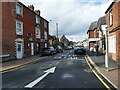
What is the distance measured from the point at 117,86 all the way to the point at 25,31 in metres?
23.5

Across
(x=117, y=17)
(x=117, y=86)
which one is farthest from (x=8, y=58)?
(x=117, y=86)

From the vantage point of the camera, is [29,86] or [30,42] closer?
[29,86]

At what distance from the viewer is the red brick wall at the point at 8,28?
2293 cm

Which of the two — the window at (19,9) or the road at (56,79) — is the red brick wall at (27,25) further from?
the road at (56,79)

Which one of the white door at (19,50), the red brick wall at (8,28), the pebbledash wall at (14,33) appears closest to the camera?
the red brick wall at (8,28)

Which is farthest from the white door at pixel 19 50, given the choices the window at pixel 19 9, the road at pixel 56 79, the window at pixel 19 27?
the road at pixel 56 79

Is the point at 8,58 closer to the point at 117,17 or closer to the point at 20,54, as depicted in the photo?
the point at 20,54

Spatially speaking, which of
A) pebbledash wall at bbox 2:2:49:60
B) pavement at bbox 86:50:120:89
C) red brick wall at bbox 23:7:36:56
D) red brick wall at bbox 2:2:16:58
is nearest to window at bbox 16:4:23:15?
pebbledash wall at bbox 2:2:49:60

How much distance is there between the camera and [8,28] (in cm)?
2414

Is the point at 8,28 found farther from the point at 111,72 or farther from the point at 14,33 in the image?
the point at 111,72

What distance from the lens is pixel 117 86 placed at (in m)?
8.67

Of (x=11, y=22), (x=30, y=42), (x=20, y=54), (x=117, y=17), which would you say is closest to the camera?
(x=117, y=17)

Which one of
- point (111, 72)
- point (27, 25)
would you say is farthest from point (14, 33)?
point (111, 72)

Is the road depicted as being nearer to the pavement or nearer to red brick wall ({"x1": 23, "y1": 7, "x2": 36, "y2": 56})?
the pavement
